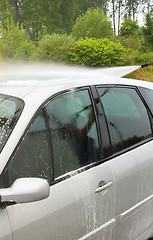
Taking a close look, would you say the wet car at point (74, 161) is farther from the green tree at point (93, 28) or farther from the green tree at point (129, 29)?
the green tree at point (129, 29)

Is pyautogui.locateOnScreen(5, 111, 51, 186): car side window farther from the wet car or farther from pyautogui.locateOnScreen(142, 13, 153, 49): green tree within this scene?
pyautogui.locateOnScreen(142, 13, 153, 49): green tree

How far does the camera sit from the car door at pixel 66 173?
5.39 feet

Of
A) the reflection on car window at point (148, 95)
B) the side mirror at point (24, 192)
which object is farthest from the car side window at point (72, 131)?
the reflection on car window at point (148, 95)

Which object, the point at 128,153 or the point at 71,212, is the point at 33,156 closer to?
the point at 71,212

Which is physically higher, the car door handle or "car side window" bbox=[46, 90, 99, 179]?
"car side window" bbox=[46, 90, 99, 179]

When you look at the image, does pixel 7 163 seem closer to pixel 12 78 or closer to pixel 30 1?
pixel 12 78

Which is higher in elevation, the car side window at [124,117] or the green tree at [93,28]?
the green tree at [93,28]

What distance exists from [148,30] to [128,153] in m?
20.3

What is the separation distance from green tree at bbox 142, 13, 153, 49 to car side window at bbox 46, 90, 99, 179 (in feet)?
66.3

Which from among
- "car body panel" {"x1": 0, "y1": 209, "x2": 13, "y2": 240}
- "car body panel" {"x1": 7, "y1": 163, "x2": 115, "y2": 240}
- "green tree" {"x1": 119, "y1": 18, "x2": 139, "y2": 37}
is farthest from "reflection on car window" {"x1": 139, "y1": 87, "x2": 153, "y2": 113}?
"green tree" {"x1": 119, "y1": 18, "x2": 139, "y2": 37}

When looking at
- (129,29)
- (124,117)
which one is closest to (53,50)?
(124,117)

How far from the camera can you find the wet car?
1.60 meters

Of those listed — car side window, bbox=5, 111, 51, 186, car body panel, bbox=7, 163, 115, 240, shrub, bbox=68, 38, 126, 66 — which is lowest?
car body panel, bbox=7, 163, 115, 240

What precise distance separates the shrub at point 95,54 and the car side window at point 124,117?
12.4 metres
